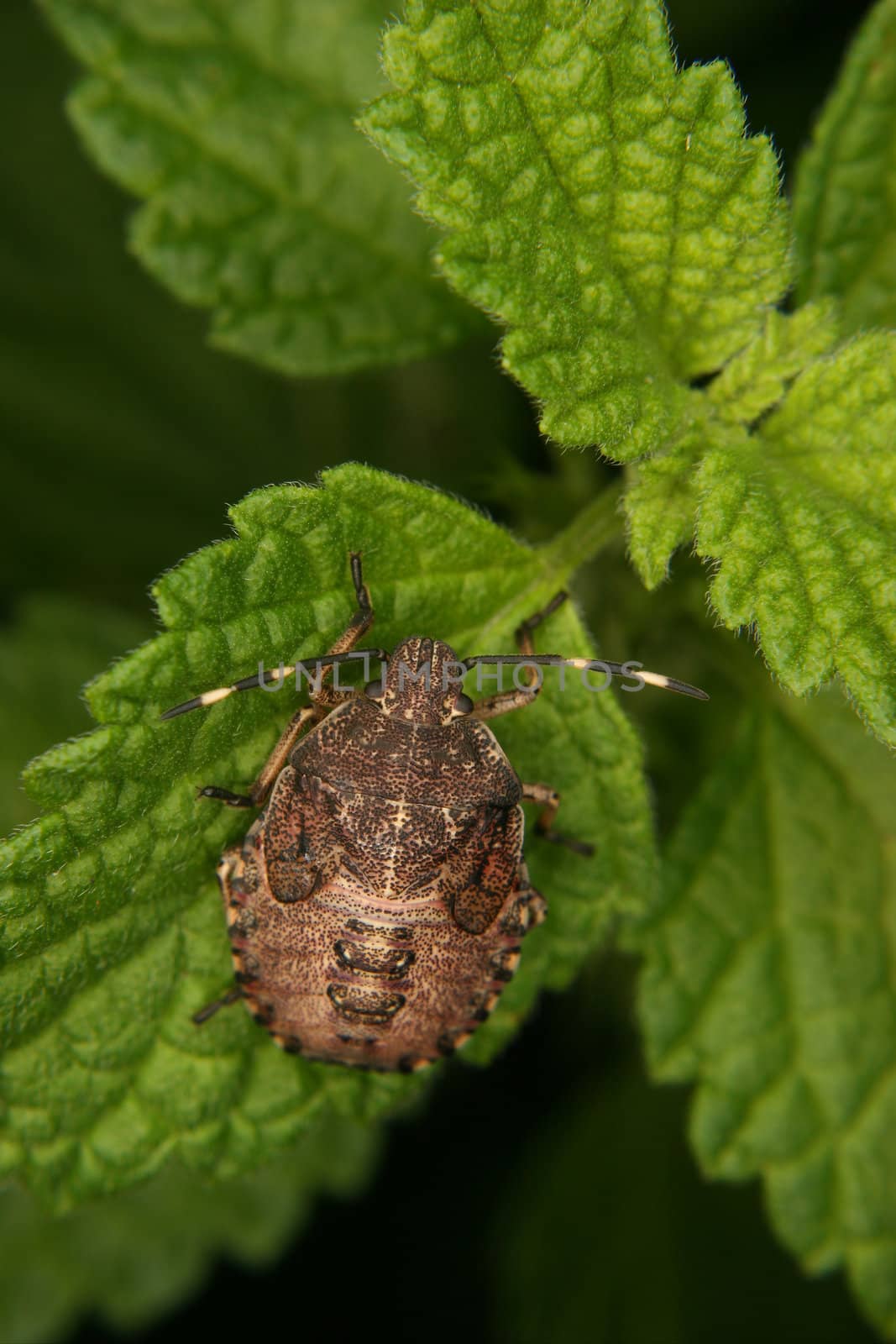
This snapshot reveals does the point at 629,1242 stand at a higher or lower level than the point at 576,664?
lower

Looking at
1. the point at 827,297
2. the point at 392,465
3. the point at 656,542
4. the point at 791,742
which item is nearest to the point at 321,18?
the point at 392,465

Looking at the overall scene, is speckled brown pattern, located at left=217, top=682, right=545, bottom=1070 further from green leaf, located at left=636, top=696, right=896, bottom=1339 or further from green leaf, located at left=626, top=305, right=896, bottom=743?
green leaf, located at left=636, top=696, right=896, bottom=1339

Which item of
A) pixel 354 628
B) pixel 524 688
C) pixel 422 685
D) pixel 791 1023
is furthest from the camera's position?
pixel 791 1023

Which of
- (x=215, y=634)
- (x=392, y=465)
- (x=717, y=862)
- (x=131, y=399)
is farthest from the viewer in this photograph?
(x=131, y=399)

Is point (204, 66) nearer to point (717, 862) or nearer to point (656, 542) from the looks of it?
point (656, 542)

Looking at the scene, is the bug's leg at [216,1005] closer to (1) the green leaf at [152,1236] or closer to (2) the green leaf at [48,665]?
(1) the green leaf at [152,1236]

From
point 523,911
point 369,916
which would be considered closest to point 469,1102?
point 523,911

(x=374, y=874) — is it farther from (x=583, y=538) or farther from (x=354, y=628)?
(x=583, y=538)
